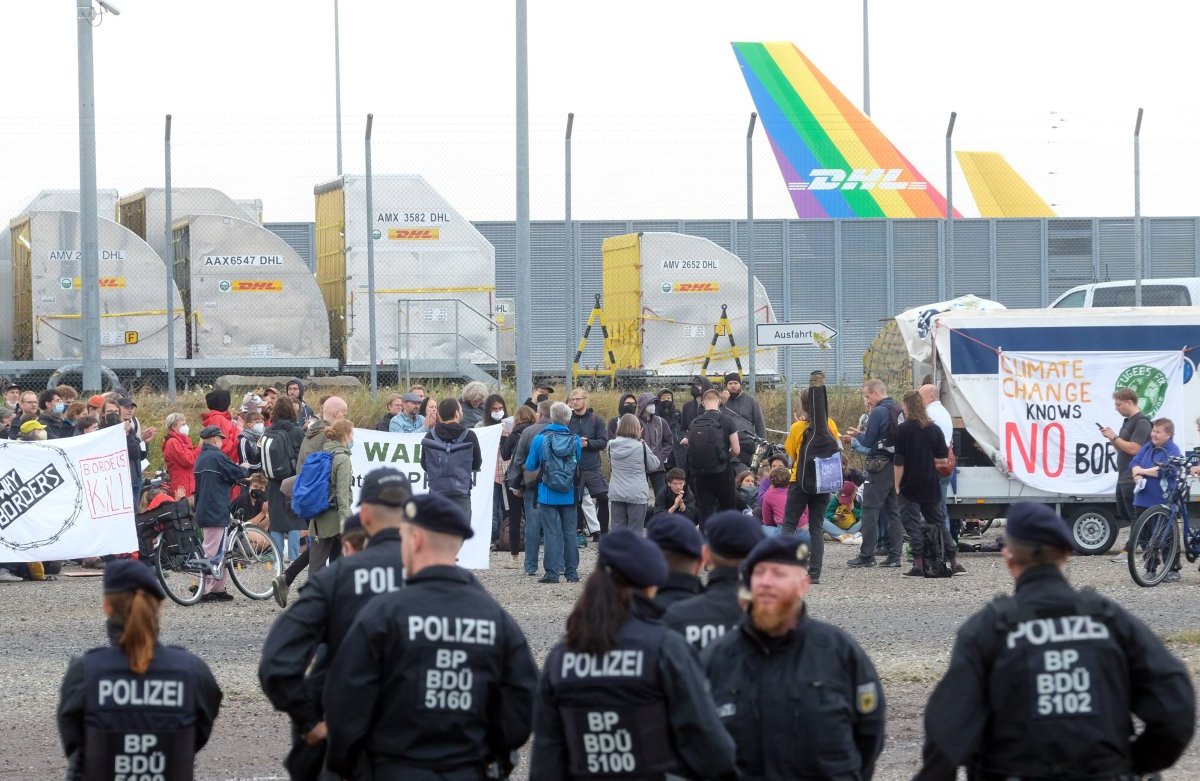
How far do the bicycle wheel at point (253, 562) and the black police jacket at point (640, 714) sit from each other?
31.4 ft

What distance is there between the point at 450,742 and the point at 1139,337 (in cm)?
1453

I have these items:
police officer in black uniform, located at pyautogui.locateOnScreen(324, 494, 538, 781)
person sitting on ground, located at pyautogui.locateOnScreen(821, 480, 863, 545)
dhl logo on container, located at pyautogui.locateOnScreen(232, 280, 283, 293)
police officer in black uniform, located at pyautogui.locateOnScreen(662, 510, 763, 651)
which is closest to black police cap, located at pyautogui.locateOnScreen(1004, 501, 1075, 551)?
police officer in black uniform, located at pyautogui.locateOnScreen(662, 510, 763, 651)

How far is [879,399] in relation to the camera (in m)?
16.2

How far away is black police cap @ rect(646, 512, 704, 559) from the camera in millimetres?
5500

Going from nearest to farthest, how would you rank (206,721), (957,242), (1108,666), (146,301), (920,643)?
(1108,666) < (206,721) < (920,643) < (146,301) < (957,242)

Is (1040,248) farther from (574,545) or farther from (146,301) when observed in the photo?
(574,545)

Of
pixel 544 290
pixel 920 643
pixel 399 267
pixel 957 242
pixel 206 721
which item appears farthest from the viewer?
pixel 957 242

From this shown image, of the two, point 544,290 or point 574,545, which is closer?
point 574,545

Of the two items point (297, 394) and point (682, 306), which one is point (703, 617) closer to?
point (297, 394)

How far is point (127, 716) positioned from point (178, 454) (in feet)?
35.9

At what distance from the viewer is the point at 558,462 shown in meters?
15.3

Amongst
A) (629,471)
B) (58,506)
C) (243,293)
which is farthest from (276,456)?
(243,293)

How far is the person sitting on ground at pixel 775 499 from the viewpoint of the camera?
16.4 meters

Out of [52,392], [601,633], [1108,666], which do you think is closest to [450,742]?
[601,633]
